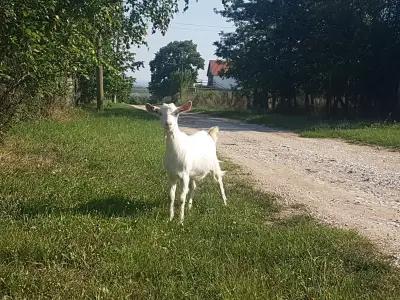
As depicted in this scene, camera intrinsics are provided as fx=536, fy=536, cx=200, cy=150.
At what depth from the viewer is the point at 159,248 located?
536 cm

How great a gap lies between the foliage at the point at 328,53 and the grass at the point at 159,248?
21.7m

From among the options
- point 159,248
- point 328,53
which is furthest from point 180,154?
point 328,53

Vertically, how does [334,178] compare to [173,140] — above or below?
below

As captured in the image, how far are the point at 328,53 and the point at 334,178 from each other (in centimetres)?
2024

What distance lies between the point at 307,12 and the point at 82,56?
2343 cm

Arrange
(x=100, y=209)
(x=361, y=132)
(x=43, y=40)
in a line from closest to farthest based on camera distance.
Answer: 1. (x=100, y=209)
2. (x=43, y=40)
3. (x=361, y=132)

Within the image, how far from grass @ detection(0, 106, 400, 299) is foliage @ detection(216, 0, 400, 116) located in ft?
71.3

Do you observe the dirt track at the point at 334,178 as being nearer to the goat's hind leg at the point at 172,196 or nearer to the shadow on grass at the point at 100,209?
the goat's hind leg at the point at 172,196

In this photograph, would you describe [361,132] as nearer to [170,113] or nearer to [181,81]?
[170,113]

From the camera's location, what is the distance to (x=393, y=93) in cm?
2927

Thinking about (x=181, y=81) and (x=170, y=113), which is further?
(x=181, y=81)

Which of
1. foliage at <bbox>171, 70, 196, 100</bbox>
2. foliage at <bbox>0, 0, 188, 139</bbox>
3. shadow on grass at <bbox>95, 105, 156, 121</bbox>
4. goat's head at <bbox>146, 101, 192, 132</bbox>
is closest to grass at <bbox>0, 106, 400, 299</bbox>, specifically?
goat's head at <bbox>146, 101, 192, 132</bbox>

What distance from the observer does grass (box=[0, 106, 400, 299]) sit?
14.5 feet

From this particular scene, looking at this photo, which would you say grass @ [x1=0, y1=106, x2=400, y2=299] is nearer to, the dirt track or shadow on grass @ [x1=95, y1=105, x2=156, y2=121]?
the dirt track
